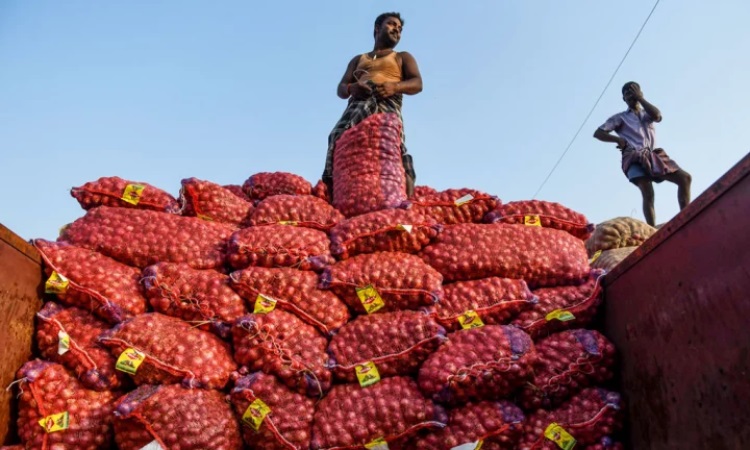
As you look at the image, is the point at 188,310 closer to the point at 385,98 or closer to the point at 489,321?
the point at 489,321

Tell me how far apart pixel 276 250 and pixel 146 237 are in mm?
614

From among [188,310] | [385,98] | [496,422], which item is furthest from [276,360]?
[385,98]

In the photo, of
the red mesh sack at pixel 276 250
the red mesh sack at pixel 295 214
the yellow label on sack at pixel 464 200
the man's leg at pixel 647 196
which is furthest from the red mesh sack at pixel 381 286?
the man's leg at pixel 647 196

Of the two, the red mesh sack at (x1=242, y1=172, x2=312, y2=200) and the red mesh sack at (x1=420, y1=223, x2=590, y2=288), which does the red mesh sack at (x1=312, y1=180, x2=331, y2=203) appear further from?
the red mesh sack at (x1=420, y1=223, x2=590, y2=288)

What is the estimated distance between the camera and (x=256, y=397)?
2.04 meters

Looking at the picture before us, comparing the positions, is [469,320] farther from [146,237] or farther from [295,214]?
[146,237]

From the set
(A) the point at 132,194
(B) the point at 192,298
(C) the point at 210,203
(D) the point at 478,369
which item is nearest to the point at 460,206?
(D) the point at 478,369

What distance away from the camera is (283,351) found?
2.15 metres

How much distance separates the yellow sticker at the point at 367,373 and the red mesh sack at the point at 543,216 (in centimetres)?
108

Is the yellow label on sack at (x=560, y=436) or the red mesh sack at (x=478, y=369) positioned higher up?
the red mesh sack at (x=478, y=369)

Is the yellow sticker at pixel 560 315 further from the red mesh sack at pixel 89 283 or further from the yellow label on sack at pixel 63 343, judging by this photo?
the yellow label on sack at pixel 63 343

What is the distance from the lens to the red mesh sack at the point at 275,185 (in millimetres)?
2986

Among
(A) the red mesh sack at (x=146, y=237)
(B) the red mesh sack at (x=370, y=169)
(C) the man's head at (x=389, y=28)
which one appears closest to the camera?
(A) the red mesh sack at (x=146, y=237)

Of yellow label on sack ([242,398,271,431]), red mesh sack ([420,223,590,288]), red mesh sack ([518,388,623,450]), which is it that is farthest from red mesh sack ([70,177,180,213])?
red mesh sack ([518,388,623,450])
